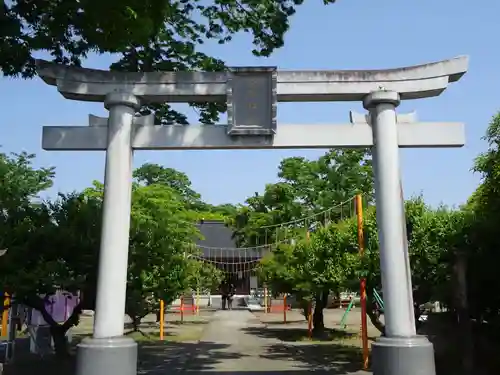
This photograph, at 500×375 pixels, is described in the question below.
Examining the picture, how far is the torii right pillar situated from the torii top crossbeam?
39cm

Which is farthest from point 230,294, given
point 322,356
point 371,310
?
point 371,310

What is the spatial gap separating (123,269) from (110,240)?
556 millimetres

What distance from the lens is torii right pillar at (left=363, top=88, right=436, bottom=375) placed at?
8.80 meters

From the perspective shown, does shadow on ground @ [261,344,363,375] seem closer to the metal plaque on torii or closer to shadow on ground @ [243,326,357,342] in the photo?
shadow on ground @ [243,326,357,342]

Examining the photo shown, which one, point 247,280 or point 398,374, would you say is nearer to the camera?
point 398,374

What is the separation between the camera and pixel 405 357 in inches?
345

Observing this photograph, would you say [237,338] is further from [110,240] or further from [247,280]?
[247,280]

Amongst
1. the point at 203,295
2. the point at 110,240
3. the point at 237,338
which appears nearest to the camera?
the point at 110,240

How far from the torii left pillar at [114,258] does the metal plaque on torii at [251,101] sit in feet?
6.07

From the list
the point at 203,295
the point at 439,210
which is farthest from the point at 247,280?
the point at 439,210

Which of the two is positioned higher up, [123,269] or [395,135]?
[395,135]


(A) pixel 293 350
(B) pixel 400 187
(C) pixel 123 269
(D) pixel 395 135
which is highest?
(D) pixel 395 135

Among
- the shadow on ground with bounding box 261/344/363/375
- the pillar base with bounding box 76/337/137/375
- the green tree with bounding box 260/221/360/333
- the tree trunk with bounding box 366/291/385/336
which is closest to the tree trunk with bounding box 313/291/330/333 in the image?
the green tree with bounding box 260/221/360/333

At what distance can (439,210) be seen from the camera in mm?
13922
